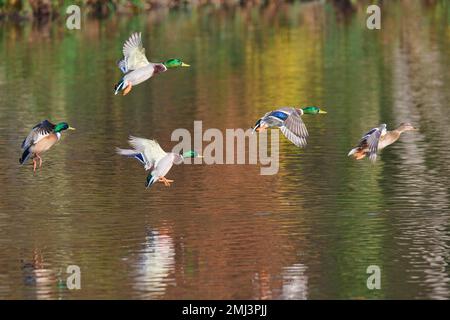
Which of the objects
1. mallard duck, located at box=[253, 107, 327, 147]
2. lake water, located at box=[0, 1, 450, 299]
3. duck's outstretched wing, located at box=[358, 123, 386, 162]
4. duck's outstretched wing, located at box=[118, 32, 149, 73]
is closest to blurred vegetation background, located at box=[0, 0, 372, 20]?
lake water, located at box=[0, 1, 450, 299]

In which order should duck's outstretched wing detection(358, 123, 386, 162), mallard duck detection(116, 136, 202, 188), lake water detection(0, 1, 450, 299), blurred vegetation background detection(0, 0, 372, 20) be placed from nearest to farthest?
1. lake water detection(0, 1, 450, 299)
2. mallard duck detection(116, 136, 202, 188)
3. duck's outstretched wing detection(358, 123, 386, 162)
4. blurred vegetation background detection(0, 0, 372, 20)

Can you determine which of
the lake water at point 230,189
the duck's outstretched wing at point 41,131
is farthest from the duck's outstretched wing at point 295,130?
the duck's outstretched wing at point 41,131

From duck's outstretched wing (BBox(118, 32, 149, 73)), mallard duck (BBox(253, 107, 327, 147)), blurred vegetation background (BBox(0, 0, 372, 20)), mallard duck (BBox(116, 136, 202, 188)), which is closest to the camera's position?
mallard duck (BBox(116, 136, 202, 188))

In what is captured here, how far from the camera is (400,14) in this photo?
221ft

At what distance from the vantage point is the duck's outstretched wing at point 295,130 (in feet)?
78.9

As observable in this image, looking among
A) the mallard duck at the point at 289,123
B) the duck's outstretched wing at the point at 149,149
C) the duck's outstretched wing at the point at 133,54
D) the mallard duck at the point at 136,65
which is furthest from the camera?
the duck's outstretched wing at the point at 133,54

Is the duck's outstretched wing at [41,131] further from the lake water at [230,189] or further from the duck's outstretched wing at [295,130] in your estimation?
the duck's outstretched wing at [295,130]

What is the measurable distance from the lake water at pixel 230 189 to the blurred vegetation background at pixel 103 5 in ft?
40.8

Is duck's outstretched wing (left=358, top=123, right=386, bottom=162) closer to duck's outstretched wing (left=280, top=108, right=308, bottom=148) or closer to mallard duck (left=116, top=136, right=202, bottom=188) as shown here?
duck's outstretched wing (left=280, top=108, right=308, bottom=148)

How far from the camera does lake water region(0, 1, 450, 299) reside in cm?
2092

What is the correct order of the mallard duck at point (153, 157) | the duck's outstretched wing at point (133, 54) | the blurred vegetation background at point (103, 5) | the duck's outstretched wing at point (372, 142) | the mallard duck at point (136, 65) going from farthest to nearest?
the blurred vegetation background at point (103, 5) → the duck's outstretched wing at point (133, 54) → the duck's outstretched wing at point (372, 142) → the mallard duck at point (136, 65) → the mallard duck at point (153, 157)

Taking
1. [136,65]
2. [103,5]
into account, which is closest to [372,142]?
[136,65]

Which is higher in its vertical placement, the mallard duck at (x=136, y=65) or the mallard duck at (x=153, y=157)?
the mallard duck at (x=136, y=65)

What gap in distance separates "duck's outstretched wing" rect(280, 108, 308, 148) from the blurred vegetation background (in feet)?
131
